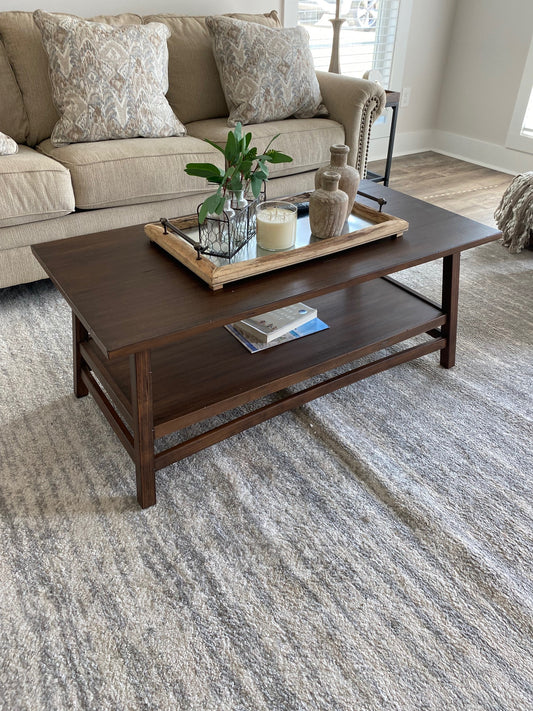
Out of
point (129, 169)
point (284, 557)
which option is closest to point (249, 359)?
point (284, 557)

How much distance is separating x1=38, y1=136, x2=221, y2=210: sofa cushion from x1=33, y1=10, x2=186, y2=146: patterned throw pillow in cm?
7

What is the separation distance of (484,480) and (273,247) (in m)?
0.81

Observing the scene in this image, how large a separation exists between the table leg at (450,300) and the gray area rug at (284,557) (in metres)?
0.09

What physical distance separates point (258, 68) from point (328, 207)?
153 centimetres

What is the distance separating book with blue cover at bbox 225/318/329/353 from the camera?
1651 millimetres

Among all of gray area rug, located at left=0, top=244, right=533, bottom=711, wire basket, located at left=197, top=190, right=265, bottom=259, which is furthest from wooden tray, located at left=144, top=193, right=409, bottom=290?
gray area rug, located at left=0, top=244, right=533, bottom=711

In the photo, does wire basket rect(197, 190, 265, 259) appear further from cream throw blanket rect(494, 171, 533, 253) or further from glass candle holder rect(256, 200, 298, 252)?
cream throw blanket rect(494, 171, 533, 253)

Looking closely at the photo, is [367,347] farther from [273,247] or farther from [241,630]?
[241,630]

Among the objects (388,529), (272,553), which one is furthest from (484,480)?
(272,553)

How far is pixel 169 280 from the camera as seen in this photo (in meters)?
1.41

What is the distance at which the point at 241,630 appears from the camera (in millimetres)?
1148

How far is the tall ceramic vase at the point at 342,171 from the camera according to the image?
1576 millimetres

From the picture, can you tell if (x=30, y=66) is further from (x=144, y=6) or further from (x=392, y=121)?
(x=392, y=121)

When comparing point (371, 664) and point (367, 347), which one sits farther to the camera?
point (367, 347)
